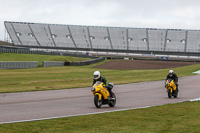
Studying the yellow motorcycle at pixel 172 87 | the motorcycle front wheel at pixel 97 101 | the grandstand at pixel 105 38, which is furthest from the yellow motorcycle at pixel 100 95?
the grandstand at pixel 105 38

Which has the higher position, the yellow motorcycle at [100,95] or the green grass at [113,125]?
the yellow motorcycle at [100,95]

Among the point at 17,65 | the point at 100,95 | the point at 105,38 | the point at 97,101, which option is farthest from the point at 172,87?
the point at 105,38

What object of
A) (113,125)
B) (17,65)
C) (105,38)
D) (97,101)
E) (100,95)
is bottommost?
A: (113,125)

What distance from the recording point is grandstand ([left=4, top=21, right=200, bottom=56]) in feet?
364

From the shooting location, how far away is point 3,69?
1593 inches

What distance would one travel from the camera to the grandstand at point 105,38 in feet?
364

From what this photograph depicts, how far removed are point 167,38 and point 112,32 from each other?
1907 cm

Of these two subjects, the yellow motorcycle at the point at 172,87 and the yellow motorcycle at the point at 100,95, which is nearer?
the yellow motorcycle at the point at 100,95

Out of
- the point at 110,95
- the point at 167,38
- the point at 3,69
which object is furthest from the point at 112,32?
the point at 110,95

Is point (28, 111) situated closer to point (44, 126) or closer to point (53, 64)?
point (44, 126)

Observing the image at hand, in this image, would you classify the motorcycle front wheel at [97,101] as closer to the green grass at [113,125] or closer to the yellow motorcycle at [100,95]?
the yellow motorcycle at [100,95]

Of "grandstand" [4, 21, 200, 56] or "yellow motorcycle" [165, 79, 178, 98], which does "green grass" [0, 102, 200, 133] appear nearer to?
"yellow motorcycle" [165, 79, 178, 98]

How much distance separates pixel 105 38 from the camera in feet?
386

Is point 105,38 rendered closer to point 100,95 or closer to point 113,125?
point 100,95
